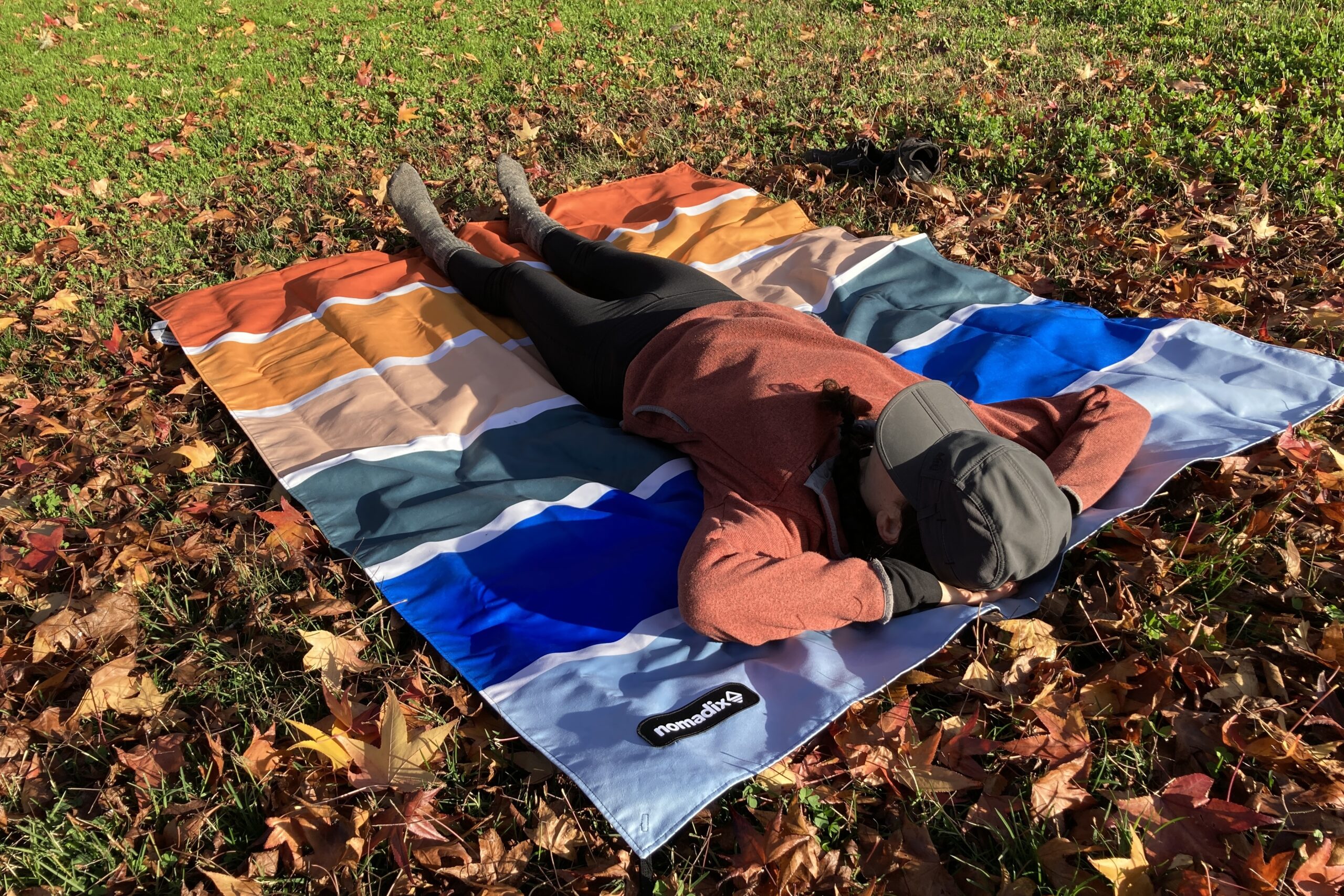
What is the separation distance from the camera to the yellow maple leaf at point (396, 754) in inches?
94.3

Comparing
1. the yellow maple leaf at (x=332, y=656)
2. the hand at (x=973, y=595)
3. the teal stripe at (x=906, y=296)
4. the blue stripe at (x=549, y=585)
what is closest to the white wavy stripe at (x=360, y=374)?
the blue stripe at (x=549, y=585)

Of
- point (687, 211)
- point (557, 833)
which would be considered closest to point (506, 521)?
point (557, 833)

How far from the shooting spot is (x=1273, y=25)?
23.8 ft

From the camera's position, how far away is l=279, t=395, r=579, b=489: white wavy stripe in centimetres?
354

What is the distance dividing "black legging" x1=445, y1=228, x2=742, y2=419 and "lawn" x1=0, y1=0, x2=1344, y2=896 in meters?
1.36

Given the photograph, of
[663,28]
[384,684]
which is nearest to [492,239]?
[384,684]

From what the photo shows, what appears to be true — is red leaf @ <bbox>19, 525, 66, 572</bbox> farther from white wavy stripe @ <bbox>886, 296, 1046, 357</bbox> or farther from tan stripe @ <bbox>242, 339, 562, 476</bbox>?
white wavy stripe @ <bbox>886, 296, 1046, 357</bbox>

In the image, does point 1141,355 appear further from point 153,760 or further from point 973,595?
point 153,760

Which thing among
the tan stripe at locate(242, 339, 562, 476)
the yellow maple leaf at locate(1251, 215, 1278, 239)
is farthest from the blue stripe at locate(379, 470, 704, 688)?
the yellow maple leaf at locate(1251, 215, 1278, 239)

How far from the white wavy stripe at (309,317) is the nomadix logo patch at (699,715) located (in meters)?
3.09

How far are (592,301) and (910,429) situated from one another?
1.91 metres

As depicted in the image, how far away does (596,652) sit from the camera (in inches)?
109

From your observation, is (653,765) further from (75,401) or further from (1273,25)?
(1273,25)

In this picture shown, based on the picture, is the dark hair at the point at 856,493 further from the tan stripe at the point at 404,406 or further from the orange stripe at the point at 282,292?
the orange stripe at the point at 282,292
